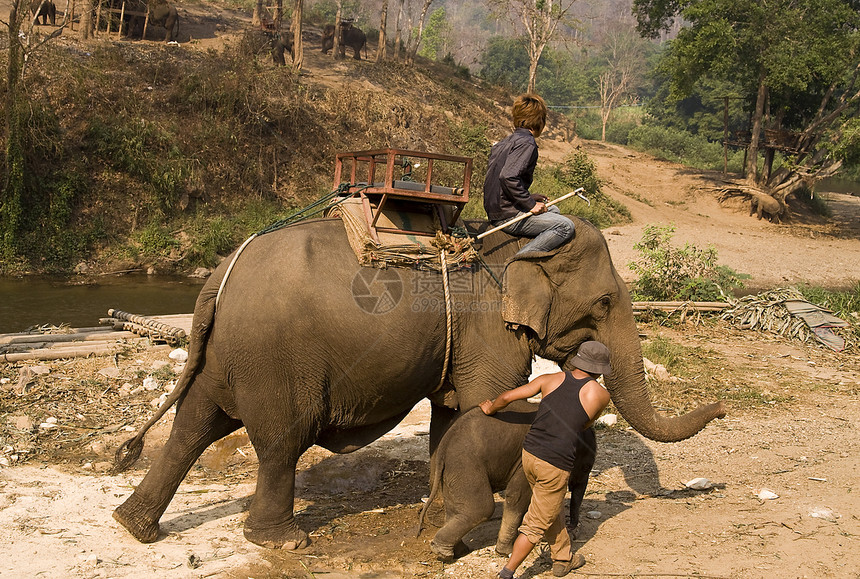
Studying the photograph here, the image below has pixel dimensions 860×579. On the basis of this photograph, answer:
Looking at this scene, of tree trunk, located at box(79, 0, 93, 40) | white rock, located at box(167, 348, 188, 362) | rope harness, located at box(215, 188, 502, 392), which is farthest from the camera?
tree trunk, located at box(79, 0, 93, 40)

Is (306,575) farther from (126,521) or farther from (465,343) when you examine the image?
(465,343)

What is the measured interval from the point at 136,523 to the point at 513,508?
103 inches

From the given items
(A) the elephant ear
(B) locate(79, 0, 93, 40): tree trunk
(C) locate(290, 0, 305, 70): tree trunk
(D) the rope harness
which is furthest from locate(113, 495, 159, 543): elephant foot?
(C) locate(290, 0, 305, 70): tree trunk

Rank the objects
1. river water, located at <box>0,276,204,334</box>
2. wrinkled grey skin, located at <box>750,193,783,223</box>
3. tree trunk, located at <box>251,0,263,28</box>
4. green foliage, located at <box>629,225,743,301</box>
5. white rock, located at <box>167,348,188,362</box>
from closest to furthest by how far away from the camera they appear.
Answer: white rock, located at <box>167,348,188,362</box>, green foliage, located at <box>629,225,743,301</box>, river water, located at <box>0,276,204,334</box>, wrinkled grey skin, located at <box>750,193,783,223</box>, tree trunk, located at <box>251,0,263,28</box>

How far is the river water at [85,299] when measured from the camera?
14594mm

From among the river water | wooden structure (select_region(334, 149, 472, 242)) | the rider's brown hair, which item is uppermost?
the rider's brown hair

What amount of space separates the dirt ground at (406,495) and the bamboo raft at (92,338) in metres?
0.24

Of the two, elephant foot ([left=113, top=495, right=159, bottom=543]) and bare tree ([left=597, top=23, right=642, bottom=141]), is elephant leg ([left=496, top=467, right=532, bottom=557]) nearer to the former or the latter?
elephant foot ([left=113, top=495, right=159, bottom=543])

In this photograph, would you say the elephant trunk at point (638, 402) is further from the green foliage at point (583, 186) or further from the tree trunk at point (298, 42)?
the tree trunk at point (298, 42)

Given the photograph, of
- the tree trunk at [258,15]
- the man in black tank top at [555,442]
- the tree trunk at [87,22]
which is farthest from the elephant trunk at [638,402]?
the tree trunk at [258,15]

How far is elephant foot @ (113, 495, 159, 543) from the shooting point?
5621mm

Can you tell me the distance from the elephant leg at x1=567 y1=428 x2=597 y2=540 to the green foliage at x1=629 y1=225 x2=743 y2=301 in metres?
9.02

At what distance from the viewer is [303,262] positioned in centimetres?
530

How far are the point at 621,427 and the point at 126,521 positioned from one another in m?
4.95
